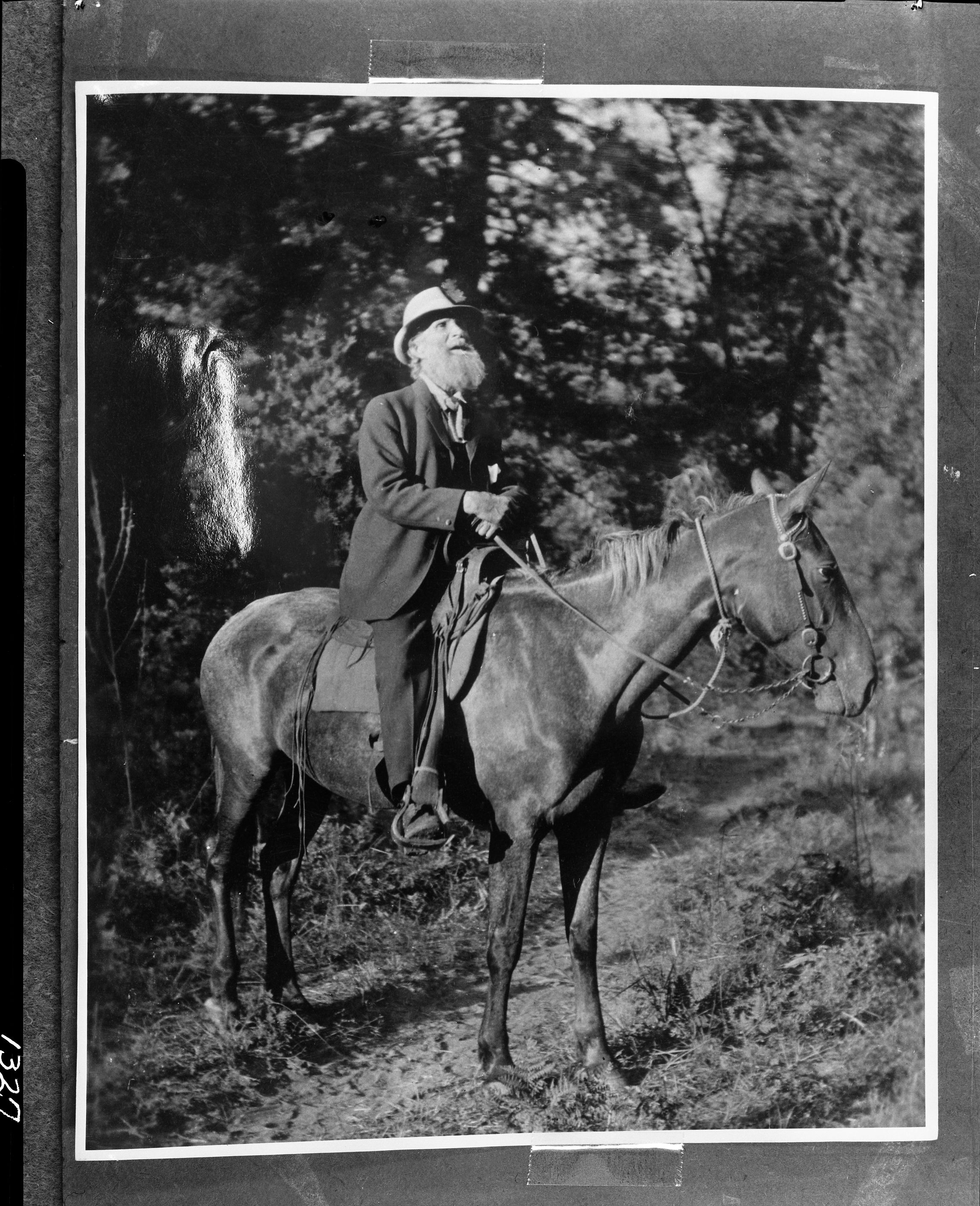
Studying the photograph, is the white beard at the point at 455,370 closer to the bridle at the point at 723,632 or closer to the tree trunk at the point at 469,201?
the tree trunk at the point at 469,201

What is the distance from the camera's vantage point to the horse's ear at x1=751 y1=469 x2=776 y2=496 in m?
2.81

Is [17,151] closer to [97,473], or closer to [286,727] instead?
[97,473]

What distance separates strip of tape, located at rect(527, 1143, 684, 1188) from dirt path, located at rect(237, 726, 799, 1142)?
0.22m

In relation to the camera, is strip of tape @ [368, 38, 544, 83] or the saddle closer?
the saddle

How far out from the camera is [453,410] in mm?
2801

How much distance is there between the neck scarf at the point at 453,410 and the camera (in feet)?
9.18

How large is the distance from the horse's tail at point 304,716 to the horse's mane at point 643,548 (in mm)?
686

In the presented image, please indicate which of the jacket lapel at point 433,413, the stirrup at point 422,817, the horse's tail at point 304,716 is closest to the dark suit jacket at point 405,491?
the jacket lapel at point 433,413

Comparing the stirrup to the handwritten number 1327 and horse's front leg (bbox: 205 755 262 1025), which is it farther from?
the handwritten number 1327

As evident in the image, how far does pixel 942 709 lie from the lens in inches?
115

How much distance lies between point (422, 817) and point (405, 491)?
88 cm

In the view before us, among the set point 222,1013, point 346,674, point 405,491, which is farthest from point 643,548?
point 222,1013

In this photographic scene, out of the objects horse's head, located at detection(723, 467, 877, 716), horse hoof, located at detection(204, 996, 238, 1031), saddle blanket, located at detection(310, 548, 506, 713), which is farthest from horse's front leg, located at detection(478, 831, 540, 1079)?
horse's head, located at detection(723, 467, 877, 716)

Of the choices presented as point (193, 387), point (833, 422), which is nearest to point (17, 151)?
point (193, 387)
